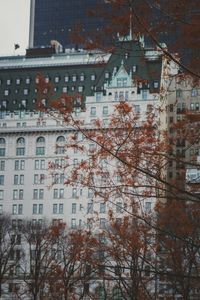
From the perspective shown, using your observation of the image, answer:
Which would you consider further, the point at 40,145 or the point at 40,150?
the point at 40,145

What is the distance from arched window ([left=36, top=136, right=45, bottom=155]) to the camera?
111750mm

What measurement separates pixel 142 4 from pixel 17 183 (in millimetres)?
101007

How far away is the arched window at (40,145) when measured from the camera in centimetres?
11175

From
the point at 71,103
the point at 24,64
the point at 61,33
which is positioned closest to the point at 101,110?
the point at 24,64

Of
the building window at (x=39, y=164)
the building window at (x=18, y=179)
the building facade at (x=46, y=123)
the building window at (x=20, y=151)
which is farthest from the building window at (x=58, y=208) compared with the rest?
the building window at (x=20, y=151)

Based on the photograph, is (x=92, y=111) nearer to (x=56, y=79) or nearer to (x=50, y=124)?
(x=50, y=124)

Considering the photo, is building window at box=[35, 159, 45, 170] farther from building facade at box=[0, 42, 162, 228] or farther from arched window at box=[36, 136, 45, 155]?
arched window at box=[36, 136, 45, 155]

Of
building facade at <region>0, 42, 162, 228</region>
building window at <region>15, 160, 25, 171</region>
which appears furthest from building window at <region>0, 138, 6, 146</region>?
building window at <region>15, 160, 25, 171</region>

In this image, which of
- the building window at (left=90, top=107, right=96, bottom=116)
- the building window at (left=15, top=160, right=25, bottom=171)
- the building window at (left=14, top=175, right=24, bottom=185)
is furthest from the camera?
the building window at (left=15, top=160, right=25, bottom=171)

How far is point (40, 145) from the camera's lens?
112125 millimetres

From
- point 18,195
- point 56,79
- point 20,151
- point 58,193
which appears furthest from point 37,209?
point 56,79

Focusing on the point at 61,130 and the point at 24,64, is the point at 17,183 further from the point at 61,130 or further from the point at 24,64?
the point at 24,64

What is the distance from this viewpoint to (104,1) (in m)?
11.4

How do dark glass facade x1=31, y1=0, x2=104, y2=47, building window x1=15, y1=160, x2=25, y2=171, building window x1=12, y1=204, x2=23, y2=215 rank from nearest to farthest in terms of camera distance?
building window x1=12, y1=204, x2=23, y2=215
building window x1=15, y1=160, x2=25, y2=171
dark glass facade x1=31, y1=0, x2=104, y2=47
